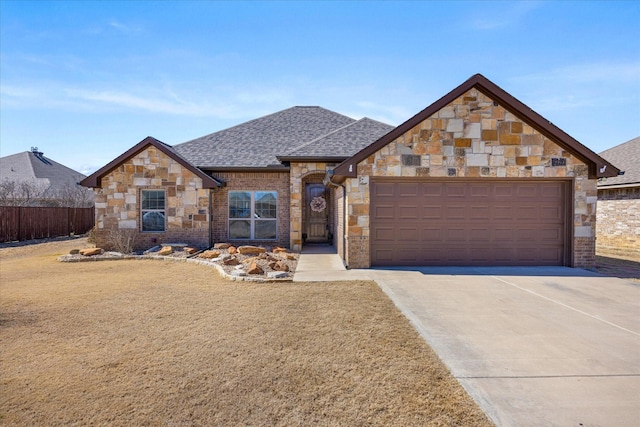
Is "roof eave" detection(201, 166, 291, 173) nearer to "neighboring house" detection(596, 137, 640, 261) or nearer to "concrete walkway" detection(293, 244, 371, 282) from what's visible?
"concrete walkway" detection(293, 244, 371, 282)

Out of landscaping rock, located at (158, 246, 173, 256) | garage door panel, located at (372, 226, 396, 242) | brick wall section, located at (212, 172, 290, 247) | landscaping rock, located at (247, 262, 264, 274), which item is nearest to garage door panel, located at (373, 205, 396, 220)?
garage door panel, located at (372, 226, 396, 242)

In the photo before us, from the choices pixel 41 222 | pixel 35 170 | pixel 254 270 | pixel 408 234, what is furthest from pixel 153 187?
pixel 35 170

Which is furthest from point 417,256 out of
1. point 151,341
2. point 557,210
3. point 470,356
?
point 151,341

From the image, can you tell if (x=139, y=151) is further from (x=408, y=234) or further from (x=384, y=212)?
(x=408, y=234)

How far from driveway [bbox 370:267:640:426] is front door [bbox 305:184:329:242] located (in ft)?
25.9

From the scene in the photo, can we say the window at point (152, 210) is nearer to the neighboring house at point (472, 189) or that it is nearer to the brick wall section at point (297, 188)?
the brick wall section at point (297, 188)

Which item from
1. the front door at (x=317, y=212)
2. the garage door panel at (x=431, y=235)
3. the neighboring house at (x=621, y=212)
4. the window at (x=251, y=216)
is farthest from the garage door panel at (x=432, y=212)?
the neighboring house at (x=621, y=212)

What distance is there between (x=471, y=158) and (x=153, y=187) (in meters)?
11.0

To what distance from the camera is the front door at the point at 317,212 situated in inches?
627

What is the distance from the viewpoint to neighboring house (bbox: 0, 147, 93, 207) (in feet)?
82.2

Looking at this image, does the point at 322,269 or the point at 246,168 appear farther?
the point at 246,168

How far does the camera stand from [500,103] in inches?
375

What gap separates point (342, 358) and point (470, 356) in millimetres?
1540

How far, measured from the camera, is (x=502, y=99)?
941 centimetres
